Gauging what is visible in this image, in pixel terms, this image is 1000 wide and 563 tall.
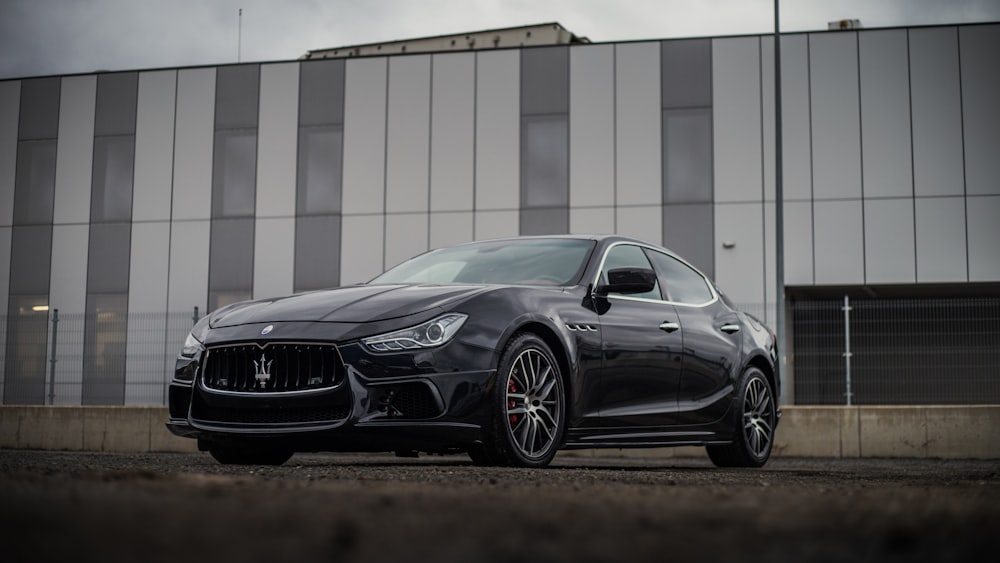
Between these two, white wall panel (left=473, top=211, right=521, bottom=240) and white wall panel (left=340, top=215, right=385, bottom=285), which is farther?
white wall panel (left=340, top=215, right=385, bottom=285)

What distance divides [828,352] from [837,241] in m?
8.51

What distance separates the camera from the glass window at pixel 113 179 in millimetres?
26656

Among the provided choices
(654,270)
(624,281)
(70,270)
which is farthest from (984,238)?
(70,270)

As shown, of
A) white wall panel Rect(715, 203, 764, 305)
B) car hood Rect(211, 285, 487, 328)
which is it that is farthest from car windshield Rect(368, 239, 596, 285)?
white wall panel Rect(715, 203, 764, 305)

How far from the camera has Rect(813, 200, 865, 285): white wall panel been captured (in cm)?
2364

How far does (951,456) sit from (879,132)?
1093cm

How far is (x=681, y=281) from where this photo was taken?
8.41 metres

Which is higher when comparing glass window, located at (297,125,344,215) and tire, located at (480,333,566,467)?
glass window, located at (297,125,344,215)

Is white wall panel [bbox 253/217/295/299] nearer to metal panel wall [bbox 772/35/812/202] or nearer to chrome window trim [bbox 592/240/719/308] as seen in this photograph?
metal panel wall [bbox 772/35/812/202]

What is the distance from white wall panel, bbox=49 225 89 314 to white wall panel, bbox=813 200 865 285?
15.8m

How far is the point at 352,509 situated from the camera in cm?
259

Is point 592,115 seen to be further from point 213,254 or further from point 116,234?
point 116,234

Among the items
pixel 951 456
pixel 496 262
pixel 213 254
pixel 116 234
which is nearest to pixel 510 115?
pixel 213 254

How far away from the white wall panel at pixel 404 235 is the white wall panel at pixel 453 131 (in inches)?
18.6
